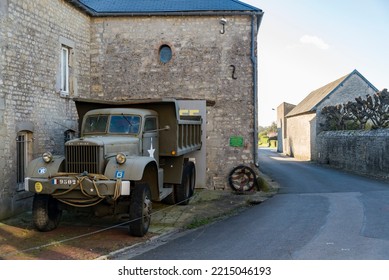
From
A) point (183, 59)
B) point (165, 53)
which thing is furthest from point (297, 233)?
point (165, 53)

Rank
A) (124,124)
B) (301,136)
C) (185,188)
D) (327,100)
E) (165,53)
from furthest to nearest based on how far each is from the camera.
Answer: (301,136), (327,100), (165,53), (185,188), (124,124)

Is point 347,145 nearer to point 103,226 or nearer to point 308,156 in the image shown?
point 308,156

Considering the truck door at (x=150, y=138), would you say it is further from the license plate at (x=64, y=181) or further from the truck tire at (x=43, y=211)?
the truck tire at (x=43, y=211)

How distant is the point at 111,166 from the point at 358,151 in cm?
1736

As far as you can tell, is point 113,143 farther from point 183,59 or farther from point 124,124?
point 183,59

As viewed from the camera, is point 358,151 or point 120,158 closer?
point 120,158

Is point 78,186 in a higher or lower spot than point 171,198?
higher

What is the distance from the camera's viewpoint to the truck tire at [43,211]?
25.7ft

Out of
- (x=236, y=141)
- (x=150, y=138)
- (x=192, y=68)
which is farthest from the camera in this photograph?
(x=192, y=68)

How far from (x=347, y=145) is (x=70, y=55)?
16.8 metres

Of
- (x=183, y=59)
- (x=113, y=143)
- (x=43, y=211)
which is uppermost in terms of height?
(x=183, y=59)

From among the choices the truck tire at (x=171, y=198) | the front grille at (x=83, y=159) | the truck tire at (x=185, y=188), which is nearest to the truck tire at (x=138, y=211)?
the front grille at (x=83, y=159)

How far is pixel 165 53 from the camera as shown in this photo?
14.4 metres

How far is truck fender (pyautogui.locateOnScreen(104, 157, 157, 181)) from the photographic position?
24.1ft
